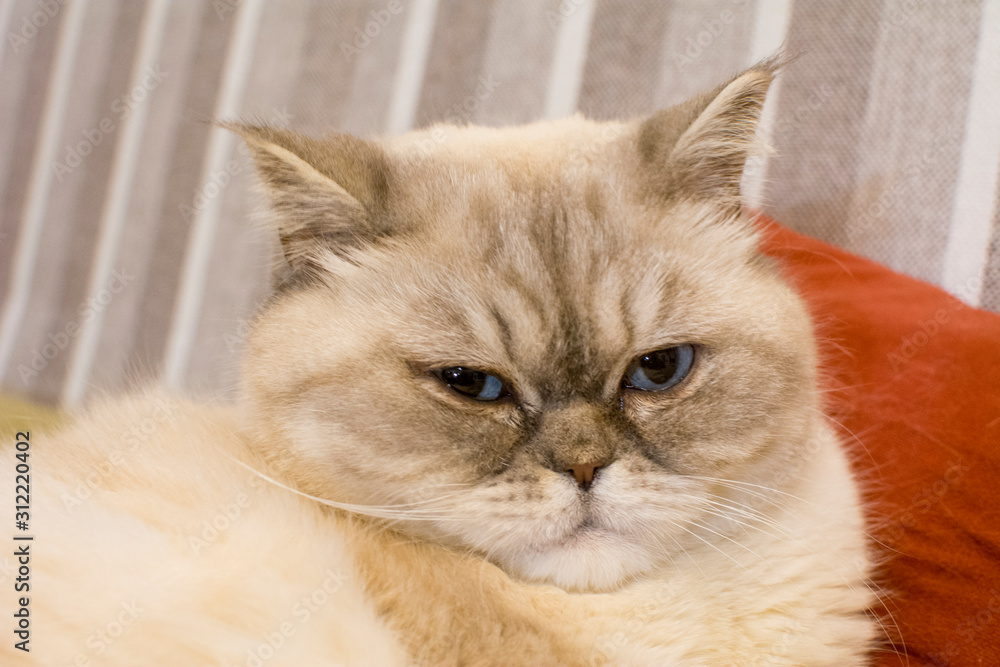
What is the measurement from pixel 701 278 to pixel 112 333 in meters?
2.95

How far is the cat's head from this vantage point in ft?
3.63

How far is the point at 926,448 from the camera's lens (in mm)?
1505

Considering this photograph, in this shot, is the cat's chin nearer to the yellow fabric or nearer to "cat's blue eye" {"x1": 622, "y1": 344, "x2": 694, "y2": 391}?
"cat's blue eye" {"x1": 622, "y1": 344, "x2": 694, "y2": 391}

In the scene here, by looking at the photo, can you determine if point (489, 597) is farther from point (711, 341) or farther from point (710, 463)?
point (711, 341)

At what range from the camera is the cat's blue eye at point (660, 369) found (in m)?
1.21

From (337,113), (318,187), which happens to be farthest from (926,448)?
(337,113)

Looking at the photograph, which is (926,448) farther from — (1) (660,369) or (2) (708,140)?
(2) (708,140)

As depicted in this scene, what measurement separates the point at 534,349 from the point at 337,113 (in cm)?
197

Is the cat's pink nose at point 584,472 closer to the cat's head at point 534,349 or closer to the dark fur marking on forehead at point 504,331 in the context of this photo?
the cat's head at point 534,349

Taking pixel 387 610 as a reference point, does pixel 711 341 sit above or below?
above

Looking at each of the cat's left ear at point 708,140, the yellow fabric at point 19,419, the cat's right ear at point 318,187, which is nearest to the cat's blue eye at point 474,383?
the cat's right ear at point 318,187

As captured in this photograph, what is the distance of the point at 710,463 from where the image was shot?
45.4 inches

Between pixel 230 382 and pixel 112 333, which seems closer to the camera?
pixel 230 382

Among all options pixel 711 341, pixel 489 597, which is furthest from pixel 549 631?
pixel 711 341
